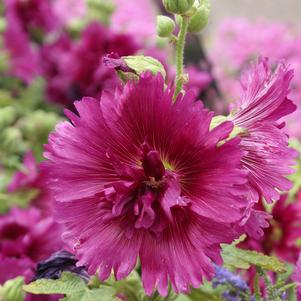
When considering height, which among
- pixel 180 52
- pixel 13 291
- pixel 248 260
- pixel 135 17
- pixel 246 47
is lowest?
pixel 13 291

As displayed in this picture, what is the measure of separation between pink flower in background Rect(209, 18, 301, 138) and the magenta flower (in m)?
1.20

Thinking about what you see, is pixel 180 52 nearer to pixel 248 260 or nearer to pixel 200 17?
pixel 200 17

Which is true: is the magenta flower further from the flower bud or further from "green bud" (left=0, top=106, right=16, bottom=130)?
"green bud" (left=0, top=106, right=16, bottom=130)

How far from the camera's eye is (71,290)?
0.55 m

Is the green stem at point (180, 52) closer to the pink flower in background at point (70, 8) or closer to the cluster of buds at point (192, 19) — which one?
the cluster of buds at point (192, 19)

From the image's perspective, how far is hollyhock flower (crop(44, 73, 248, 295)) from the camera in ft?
1.52

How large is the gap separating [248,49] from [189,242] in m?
1.50

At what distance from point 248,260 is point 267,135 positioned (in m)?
0.12

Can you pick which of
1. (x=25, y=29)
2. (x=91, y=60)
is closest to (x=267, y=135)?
(x=91, y=60)

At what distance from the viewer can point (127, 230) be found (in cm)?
49

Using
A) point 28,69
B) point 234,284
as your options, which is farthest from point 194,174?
point 28,69

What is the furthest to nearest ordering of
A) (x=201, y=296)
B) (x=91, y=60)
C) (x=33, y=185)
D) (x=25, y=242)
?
1. (x=91, y=60)
2. (x=33, y=185)
3. (x=25, y=242)
4. (x=201, y=296)

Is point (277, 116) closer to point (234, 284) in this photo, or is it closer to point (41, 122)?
point (234, 284)

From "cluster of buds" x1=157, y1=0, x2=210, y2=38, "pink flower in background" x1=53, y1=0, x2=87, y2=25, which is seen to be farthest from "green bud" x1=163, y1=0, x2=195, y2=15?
"pink flower in background" x1=53, y1=0, x2=87, y2=25
